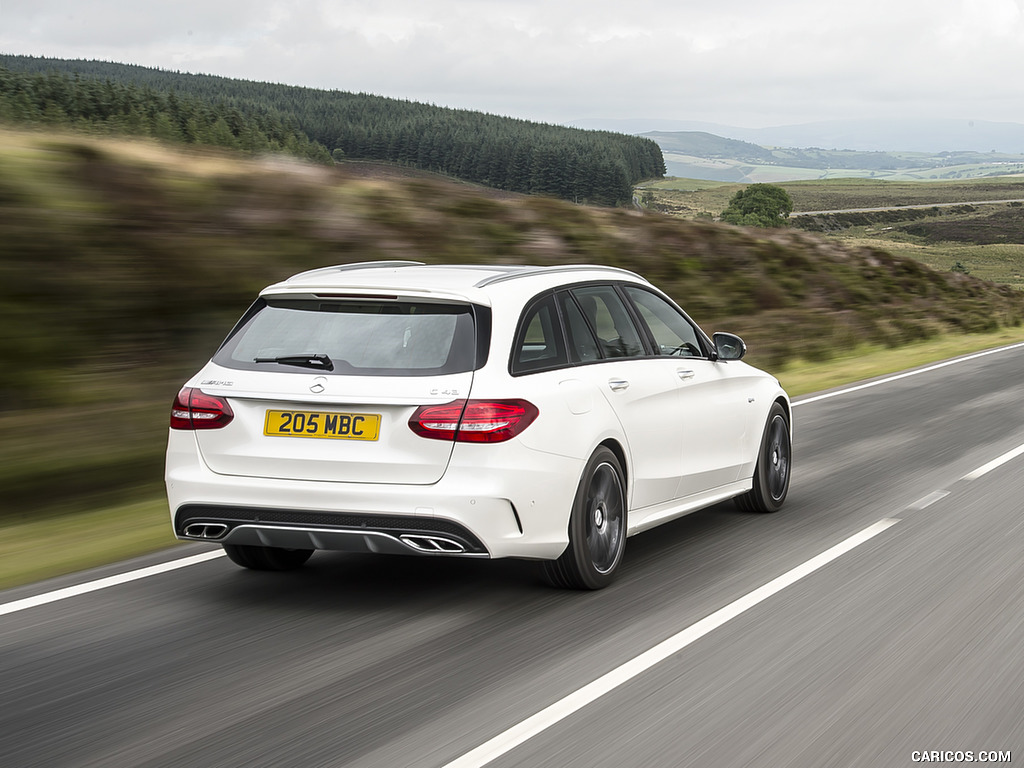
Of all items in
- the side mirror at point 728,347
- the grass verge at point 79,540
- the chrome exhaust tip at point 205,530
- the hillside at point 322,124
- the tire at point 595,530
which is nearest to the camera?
the chrome exhaust tip at point 205,530

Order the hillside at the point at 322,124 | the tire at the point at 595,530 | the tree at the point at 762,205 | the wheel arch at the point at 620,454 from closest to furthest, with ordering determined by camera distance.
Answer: the tire at the point at 595,530 < the wheel arch at the point at 620,454 < the hillside at the point at 322,124 < the tree at the point at 762,205

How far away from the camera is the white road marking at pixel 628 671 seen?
12.6ft

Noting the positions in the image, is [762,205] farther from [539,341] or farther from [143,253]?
[539,341]

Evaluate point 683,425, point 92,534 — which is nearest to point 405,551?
point 683,425

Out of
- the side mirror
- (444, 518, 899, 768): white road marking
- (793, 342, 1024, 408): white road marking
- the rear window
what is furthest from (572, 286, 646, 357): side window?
(793, 342, 1024, 408): white road marking

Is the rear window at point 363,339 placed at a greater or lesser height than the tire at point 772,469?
greater

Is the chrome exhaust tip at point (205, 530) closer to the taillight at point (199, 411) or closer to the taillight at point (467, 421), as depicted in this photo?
the taillight at point (199, 411)

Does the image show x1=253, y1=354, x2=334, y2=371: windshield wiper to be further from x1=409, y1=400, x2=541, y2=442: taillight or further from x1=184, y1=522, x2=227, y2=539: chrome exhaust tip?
x1=184, y1=522, x2=227, y2=539: chrome exhaust tip

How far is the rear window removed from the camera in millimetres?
5336

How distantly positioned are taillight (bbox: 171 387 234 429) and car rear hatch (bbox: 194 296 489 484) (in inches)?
1.1

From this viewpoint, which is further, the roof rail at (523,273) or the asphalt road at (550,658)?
the roof rail at (523,273)

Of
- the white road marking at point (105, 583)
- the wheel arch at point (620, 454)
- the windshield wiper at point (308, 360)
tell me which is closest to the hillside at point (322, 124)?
the white road marking at point (105, 583)

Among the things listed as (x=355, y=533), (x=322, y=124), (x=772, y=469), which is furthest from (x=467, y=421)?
(x=322, y=124)

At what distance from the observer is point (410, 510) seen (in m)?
Answer: 5.16
